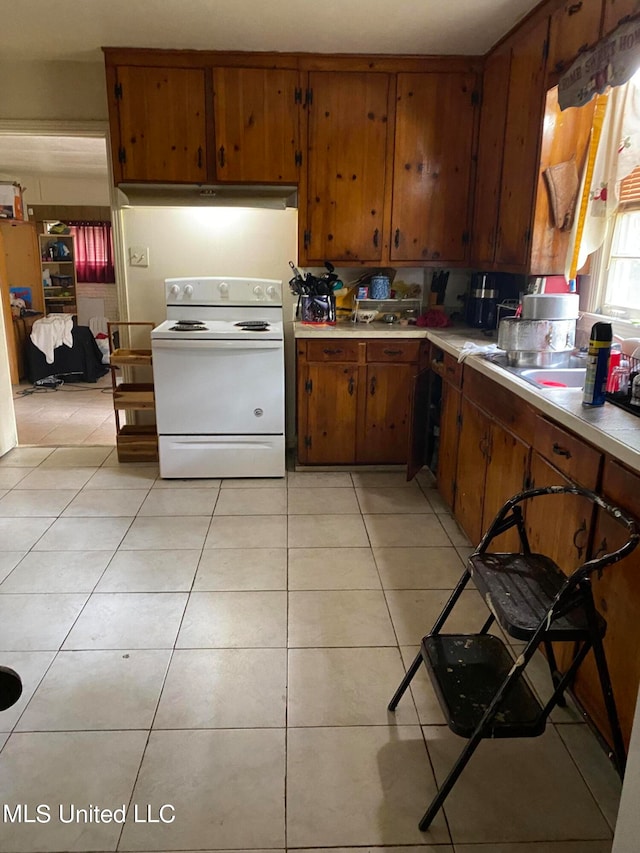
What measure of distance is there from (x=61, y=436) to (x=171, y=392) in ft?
4.91

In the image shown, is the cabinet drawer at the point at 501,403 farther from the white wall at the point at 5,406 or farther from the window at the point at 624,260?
the white wall at the point at 5,406

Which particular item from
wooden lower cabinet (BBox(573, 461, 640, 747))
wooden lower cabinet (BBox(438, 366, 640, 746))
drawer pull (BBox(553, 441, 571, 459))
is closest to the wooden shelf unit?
wooden lower cabinet (BBox(438, 366, 640, 746))

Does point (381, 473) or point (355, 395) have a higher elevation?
point (355, 395)

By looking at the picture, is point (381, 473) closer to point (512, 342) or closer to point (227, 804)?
point (512, 342)

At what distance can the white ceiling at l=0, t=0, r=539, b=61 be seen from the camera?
2.71 metres

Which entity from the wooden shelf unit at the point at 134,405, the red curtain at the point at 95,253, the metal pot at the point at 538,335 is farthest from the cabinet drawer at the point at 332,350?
the red curtain at the point at 95,253

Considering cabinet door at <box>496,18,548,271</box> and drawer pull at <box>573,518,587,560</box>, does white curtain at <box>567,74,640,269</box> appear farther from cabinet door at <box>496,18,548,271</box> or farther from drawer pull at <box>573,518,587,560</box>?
drawer pull at <box>573,518,587,560</box>

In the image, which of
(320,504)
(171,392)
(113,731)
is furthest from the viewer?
(171,392)

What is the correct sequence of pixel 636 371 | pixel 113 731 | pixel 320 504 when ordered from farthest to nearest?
pixel 320 504 < pixel 636 371 < pixel 113 731

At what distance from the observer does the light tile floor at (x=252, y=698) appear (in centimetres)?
141

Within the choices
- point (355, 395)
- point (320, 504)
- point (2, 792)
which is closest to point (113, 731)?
point (2, 792)

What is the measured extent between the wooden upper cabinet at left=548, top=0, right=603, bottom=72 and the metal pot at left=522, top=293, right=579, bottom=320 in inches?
35.8

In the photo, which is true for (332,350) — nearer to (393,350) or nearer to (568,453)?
(393,350)

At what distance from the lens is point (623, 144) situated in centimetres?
235
